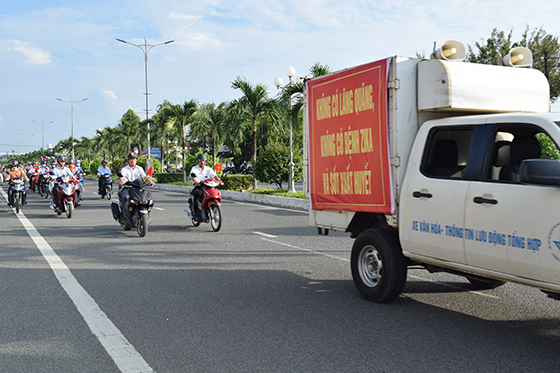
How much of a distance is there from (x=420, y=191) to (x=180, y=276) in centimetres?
371

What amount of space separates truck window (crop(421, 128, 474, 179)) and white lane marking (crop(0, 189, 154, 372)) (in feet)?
10.4

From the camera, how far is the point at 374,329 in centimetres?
488

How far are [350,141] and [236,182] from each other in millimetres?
21509

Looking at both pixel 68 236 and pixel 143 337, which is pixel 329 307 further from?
pixel 68 236

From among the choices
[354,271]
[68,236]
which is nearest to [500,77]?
[354,271]

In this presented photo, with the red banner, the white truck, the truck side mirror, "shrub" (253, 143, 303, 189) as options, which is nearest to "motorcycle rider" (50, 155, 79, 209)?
"shrub" (253, 143, 303, 189)

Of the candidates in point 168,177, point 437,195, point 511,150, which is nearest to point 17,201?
point 437,195

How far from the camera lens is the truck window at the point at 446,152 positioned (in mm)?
5262

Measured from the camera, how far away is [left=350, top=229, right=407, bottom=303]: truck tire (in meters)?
5.50

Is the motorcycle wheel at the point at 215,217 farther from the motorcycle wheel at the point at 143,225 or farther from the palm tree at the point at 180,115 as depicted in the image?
the palm tree at the point at 180,115

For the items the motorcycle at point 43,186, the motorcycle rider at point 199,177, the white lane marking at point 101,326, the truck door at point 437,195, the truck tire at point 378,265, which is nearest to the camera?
the white lane marking at point 101,326

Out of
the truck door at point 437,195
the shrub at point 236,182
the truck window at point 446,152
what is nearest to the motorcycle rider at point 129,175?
the truck door at point 437,195

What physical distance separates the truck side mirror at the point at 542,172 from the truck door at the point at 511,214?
11cm

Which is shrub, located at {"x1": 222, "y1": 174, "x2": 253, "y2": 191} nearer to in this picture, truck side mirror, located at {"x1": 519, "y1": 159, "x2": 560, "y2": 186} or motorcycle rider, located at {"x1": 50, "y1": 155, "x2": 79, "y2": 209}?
motorcycle rider, located at {"x1": 50, "y1": 155, "x2": 79, "y2": 209}
